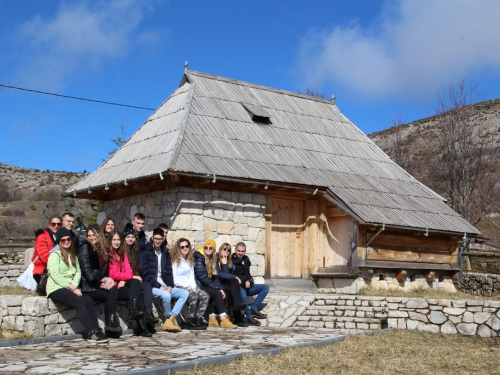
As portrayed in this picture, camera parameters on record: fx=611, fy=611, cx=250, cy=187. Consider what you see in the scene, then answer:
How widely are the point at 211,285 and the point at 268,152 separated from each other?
4.91 m

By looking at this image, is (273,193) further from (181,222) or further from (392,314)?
(392,314)

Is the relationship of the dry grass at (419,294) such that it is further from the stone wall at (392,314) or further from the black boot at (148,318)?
the black boot at (148,318)

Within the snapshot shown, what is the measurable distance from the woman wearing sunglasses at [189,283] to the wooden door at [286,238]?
13.1ft

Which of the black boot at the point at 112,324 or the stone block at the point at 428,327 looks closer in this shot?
the black boot at the point at 112,324

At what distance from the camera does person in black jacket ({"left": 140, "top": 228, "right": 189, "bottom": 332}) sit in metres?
9.16

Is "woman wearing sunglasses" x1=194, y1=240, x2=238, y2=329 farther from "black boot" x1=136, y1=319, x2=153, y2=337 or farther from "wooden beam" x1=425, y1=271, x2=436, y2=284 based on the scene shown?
"wooden beam" x1=425, y1=271, x2=436, y2=284

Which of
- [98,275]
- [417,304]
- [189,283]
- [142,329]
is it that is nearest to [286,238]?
[417,304]

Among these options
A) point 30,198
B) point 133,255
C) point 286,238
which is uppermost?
point 30,198

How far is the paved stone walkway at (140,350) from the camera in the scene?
6.02m

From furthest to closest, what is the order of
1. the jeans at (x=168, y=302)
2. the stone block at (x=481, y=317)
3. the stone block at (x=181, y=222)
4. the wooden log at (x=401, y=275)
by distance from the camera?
the wooden log at (x=401, y=275) → the stone block at (x=181, y=222) → the stone block at (x=481, y=317) → the jeans at (x=168, y=302)

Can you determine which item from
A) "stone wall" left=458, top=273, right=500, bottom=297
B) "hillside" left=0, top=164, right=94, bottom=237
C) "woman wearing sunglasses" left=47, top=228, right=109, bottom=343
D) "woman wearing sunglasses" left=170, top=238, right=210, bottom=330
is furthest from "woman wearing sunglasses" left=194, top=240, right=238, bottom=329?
"hillside" left=0, top=164, right=94, bottom=237

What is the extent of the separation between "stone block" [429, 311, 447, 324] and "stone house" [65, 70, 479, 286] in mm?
2886

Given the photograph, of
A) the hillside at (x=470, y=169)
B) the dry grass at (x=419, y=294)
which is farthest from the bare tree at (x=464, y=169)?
the dry grass at (x=419, y=294)

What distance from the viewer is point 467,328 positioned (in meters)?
10.3
